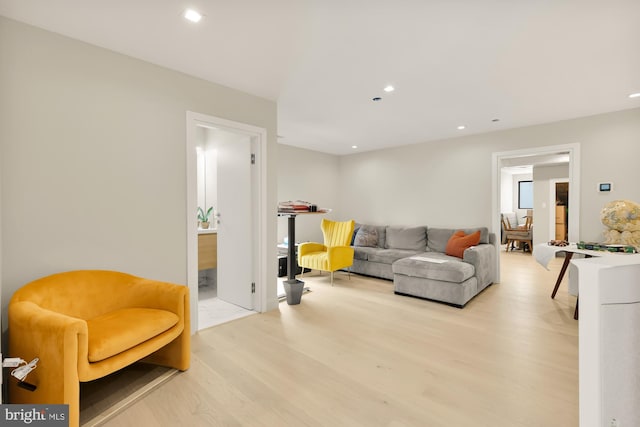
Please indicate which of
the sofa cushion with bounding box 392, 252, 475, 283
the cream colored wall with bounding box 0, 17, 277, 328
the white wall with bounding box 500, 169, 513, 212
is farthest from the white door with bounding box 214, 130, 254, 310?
the white wall with bounding box 500, 169, 513, 212

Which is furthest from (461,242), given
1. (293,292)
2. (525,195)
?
(525,195)

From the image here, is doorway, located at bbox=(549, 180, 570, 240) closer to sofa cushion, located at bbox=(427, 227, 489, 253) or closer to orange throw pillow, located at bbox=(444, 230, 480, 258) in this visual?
sofa cushion, located at bbox=(427, 227, 489, 253)

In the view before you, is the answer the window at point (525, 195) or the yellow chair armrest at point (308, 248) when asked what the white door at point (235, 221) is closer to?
the yellow chair armrest at point (308, 248)

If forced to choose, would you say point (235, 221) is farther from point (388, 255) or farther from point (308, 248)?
point (388, 255)

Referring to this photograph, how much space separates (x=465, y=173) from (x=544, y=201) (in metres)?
4.37

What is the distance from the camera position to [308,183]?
237 inches

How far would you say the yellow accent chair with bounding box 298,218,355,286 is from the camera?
14.8 feet

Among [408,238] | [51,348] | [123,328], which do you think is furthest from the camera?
[408,238]

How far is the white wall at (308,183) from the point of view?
5.59 meters

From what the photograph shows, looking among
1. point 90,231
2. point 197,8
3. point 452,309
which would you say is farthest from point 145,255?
point 452,309

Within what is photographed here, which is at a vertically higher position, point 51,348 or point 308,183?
point 308,183

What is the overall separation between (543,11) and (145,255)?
327 cm

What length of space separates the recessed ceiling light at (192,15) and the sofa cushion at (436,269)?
134 inches

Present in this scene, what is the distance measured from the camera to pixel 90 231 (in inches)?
86.7
